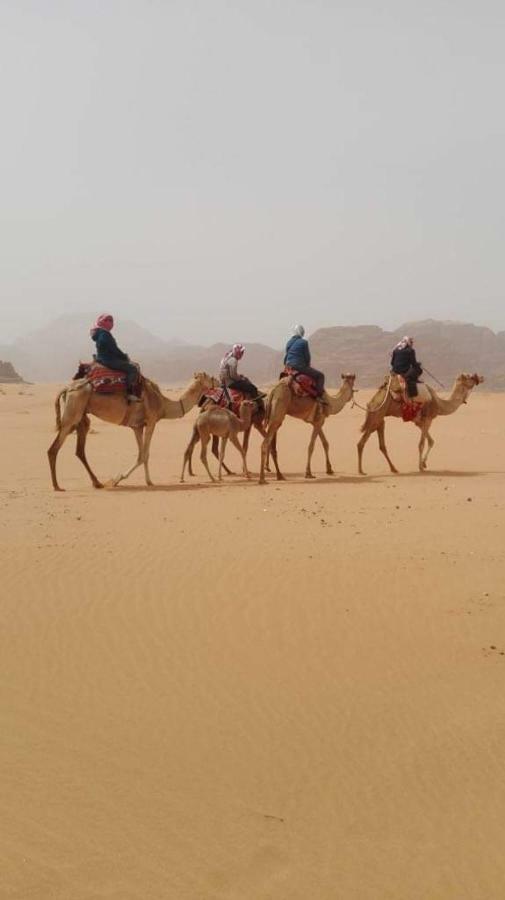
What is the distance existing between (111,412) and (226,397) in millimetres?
2208

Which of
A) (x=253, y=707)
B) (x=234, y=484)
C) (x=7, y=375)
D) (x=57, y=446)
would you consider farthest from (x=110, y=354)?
(x=7, y=375)

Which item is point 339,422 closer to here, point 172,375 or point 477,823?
point 477,823

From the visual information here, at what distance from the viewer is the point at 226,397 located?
14977 mm

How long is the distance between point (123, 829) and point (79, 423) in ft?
34.3

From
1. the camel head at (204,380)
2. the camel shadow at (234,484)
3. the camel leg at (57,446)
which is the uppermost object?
the camel head at (204,380)

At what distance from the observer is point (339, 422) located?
100.0 feet

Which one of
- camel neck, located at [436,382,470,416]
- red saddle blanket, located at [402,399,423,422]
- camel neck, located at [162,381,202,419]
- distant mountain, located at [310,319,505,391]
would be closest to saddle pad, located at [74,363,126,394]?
camel neck, located at [162,381,202,419]

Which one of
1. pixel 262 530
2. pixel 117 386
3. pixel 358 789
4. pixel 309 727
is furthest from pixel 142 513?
pixel 358 789

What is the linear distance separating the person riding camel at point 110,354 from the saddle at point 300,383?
2616 millimetres

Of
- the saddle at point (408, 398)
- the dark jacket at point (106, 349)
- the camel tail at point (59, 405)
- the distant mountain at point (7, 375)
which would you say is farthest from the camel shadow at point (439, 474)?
the distant mountain at point (7, 375)

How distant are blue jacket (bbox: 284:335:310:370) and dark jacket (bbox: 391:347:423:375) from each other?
58.2 inches

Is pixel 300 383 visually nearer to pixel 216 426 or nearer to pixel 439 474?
pixel 216 426

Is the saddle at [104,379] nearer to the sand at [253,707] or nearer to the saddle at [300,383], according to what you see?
the saddle at [300,383]

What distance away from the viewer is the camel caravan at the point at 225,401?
13.3 meters
